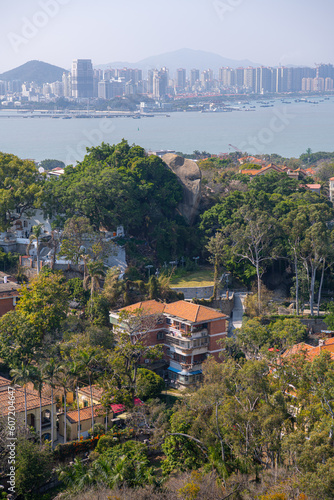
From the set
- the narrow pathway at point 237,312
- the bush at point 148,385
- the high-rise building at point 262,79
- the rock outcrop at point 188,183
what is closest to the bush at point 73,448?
the bush at point 148,385

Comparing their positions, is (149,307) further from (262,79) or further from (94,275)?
(262,79)

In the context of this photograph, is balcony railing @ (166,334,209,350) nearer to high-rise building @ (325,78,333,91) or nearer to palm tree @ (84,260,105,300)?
palm tree @ (84,260,105,300)

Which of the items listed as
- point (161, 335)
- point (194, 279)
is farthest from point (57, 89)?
point (161, 335)

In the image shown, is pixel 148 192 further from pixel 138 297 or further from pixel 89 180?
pixel 138 297

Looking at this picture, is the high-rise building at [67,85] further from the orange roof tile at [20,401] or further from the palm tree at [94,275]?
the orange roof tile at [20,401]

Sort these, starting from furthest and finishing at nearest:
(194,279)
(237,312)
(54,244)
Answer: (194,279) → (54,244) → (237,312)

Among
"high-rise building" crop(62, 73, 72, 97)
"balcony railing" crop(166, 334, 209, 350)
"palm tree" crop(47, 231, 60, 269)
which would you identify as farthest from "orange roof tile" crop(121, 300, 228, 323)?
"high-rise building" crop(62, 73, 72, 97)
